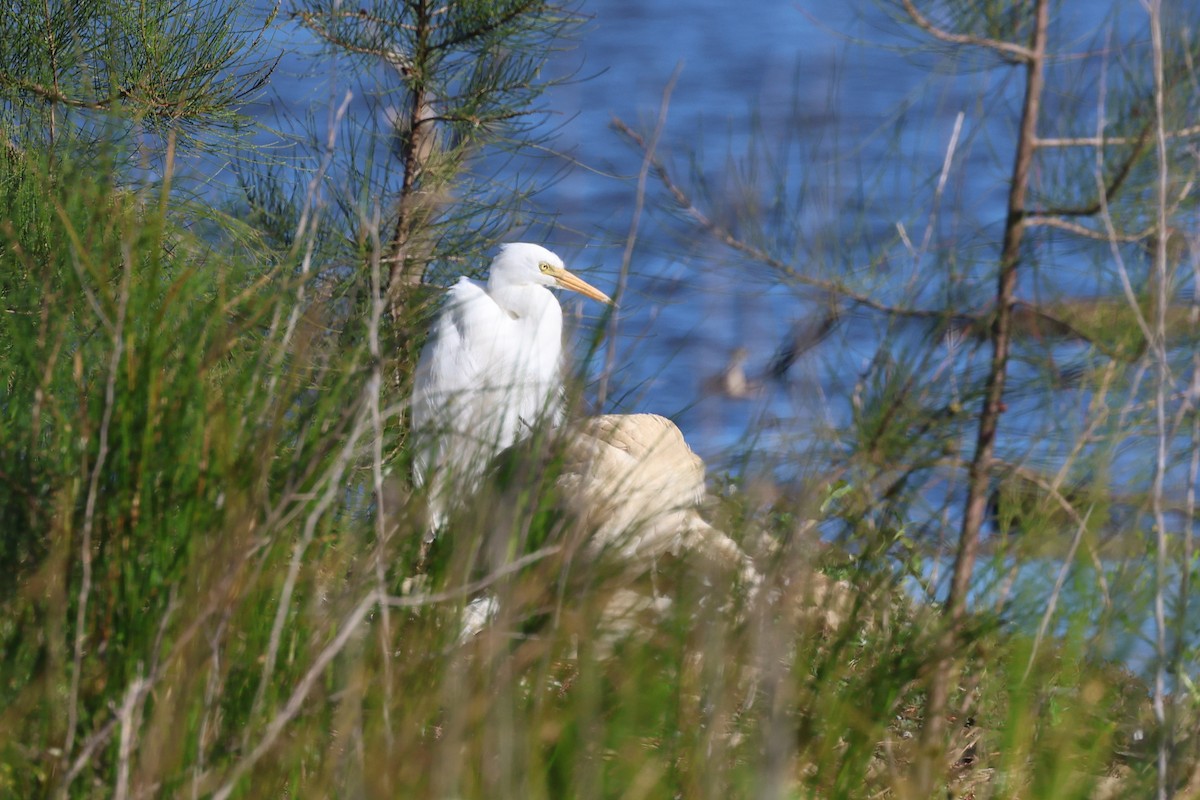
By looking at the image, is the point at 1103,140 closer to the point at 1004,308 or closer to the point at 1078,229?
the point at 1078,229

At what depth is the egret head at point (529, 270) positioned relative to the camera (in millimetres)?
3244

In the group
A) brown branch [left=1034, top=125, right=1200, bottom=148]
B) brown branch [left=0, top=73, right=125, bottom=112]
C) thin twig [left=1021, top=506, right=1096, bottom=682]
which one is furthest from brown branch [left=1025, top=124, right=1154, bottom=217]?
brown branch [left=0, top=73, right=125, bottom=112]

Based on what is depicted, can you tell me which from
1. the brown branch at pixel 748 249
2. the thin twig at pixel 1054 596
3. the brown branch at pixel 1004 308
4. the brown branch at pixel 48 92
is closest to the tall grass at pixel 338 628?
the thin twig at pixel 1054 596

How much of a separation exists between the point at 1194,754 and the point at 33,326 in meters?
1.37

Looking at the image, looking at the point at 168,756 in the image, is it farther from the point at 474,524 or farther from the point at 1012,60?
the point at 1012,60

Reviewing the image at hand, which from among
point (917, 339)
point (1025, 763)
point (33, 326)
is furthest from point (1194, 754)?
point (33, 326)

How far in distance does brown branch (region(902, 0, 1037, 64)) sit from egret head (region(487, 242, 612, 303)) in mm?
1581

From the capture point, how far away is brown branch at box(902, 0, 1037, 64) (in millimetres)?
1668

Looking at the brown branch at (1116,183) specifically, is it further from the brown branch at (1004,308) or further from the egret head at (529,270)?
the egret head at (529,270)

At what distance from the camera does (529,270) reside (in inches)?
129

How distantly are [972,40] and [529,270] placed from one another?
1751 mm

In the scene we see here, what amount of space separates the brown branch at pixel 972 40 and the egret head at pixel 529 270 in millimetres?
1581

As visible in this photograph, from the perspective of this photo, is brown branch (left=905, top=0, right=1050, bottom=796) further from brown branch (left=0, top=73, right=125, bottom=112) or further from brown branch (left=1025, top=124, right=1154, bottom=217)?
brown branch (left=0, top=73, right=125, bottom=112)

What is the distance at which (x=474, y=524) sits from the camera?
4.00 ft
